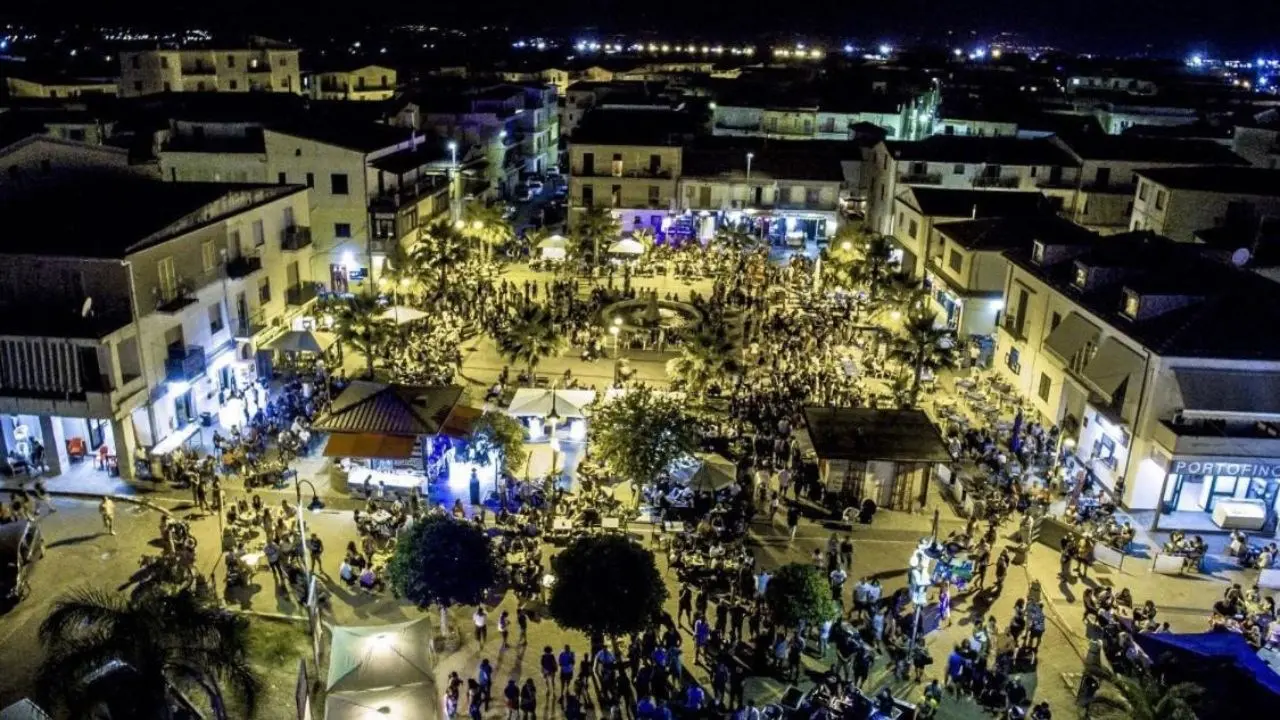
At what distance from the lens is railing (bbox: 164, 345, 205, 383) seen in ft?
110

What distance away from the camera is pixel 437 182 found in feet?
196

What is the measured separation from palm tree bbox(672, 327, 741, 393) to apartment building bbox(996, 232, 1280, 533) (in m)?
12.3

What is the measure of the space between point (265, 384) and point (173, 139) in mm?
23833

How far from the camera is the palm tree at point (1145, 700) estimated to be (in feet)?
54.8

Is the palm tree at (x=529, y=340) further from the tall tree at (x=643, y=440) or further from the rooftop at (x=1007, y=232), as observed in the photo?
the rooftop at (x=1007, y=232)

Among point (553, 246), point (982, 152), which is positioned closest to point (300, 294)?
point (553, 246)

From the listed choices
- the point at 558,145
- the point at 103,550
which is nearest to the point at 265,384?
the point at 103,550

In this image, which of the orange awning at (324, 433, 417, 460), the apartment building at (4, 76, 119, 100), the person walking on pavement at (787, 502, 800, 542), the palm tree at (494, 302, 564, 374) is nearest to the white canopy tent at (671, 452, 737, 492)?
the person walking on pavement at (787, 502, 800, 542)

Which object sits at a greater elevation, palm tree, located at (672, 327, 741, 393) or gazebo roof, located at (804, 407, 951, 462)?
palm tree, located at (672, 327, 741, 393)

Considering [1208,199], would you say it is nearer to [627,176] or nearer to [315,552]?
[627,176]

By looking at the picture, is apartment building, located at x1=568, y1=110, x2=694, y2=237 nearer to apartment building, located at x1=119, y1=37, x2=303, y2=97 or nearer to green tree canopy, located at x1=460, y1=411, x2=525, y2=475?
green tree canopy, located at x1=460, y1=411, x2=525, y2=475

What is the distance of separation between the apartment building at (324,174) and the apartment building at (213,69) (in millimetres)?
42489

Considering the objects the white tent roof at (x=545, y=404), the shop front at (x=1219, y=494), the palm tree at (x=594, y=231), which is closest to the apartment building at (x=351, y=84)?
the palm tree at (x=594, y=231)

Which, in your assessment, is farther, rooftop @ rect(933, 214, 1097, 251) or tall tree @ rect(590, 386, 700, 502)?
rooftop @ rect(933, 214, 1097, 251)
